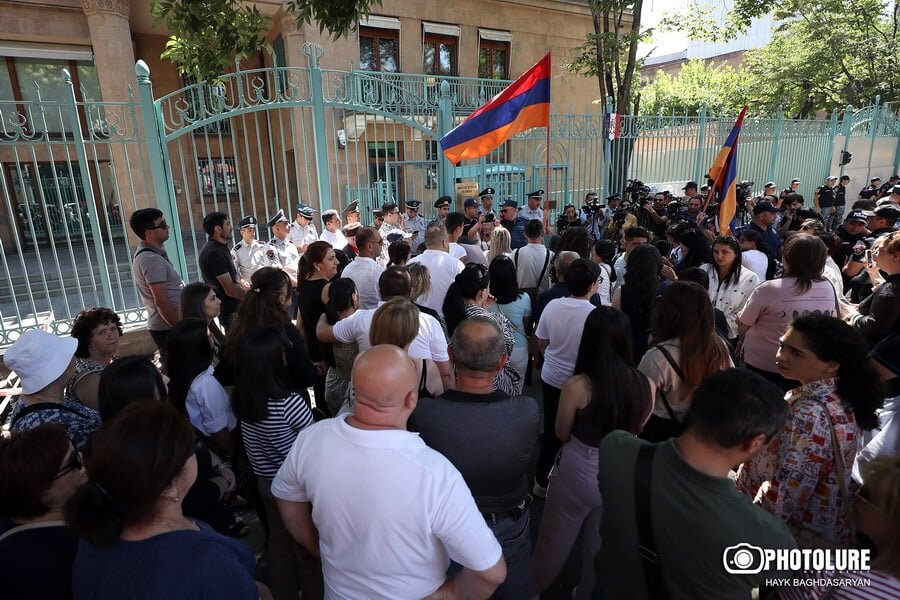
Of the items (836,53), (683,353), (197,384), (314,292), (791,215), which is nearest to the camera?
(683,353)

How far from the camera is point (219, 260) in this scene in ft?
14.1

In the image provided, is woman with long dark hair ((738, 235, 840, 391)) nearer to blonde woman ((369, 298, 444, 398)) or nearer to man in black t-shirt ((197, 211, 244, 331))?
blonde woman ((369, 298, 444, 398))

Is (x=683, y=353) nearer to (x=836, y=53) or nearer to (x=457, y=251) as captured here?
(x=457, y=251)

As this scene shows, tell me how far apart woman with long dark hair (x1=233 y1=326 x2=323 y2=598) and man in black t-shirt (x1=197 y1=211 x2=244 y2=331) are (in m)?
2.24

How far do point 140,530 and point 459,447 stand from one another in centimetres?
101

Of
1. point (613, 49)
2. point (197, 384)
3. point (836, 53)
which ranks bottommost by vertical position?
point (197, 384)

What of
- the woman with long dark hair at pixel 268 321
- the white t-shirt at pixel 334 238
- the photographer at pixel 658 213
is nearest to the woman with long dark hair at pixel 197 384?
the woman with long dark hair at pixel 268 321

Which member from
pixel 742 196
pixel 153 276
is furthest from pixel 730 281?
pixel 742 196

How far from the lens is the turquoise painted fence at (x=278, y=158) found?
5125 millimetres

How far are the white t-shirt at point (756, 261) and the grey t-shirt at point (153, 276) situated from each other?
15.6ft

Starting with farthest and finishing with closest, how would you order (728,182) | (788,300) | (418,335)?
(728,182)
(788,300)
(418,335)

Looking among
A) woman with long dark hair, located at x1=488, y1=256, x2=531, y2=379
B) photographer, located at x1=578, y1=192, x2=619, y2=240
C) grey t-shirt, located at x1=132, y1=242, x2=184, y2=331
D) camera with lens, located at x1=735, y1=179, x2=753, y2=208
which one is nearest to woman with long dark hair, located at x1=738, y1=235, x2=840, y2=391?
woman with long dark hair, located at x1=488, y1=256, x2=531, y2=379

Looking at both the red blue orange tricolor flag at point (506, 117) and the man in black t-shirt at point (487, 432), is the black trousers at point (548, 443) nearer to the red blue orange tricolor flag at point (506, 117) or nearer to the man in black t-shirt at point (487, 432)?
the man in black t-shirt at point (487, 432)

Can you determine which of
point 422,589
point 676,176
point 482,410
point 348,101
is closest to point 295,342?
point 482,410
